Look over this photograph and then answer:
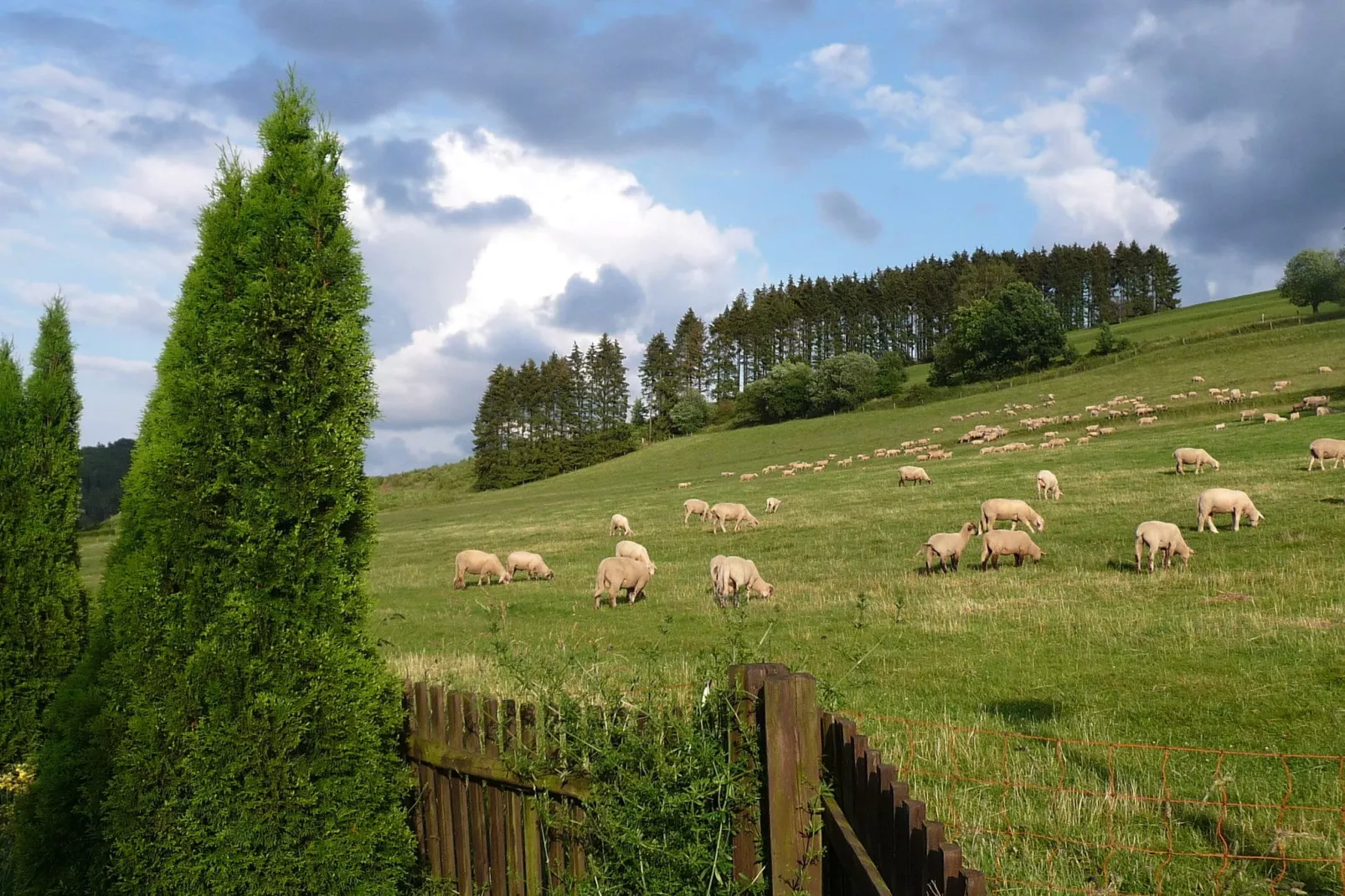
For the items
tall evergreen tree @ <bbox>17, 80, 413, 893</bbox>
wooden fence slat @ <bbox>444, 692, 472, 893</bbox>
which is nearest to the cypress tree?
tall evergreen tree @ <bbox>17, 80, 413, 893</bbox>

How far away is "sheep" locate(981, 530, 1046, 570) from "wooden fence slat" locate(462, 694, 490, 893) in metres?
16.7

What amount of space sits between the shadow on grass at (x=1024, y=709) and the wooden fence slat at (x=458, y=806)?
6098 mm

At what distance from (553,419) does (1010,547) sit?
298 feet

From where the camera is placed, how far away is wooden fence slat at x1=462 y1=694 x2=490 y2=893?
17.1ft

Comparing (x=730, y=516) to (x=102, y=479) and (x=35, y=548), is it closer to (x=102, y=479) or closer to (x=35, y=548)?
(x=35, y=548)

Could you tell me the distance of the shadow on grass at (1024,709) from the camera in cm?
928

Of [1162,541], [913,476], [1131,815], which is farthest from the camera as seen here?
[913,476]

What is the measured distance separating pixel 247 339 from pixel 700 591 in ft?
53.7

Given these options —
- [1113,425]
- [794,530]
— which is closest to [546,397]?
[1113,425]

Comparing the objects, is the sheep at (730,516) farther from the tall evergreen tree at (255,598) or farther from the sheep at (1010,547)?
the tall evergreen tree at (255,598)

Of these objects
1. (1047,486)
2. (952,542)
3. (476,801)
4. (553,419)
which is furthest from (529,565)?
(553,419)

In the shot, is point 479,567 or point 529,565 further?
point 529,565

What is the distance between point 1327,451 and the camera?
2705cm

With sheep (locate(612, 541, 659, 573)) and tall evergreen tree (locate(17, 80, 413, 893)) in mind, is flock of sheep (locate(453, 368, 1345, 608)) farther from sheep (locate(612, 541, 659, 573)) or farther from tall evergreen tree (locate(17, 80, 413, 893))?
tall evergreen tree (locate(17, 80, 413, 893))
